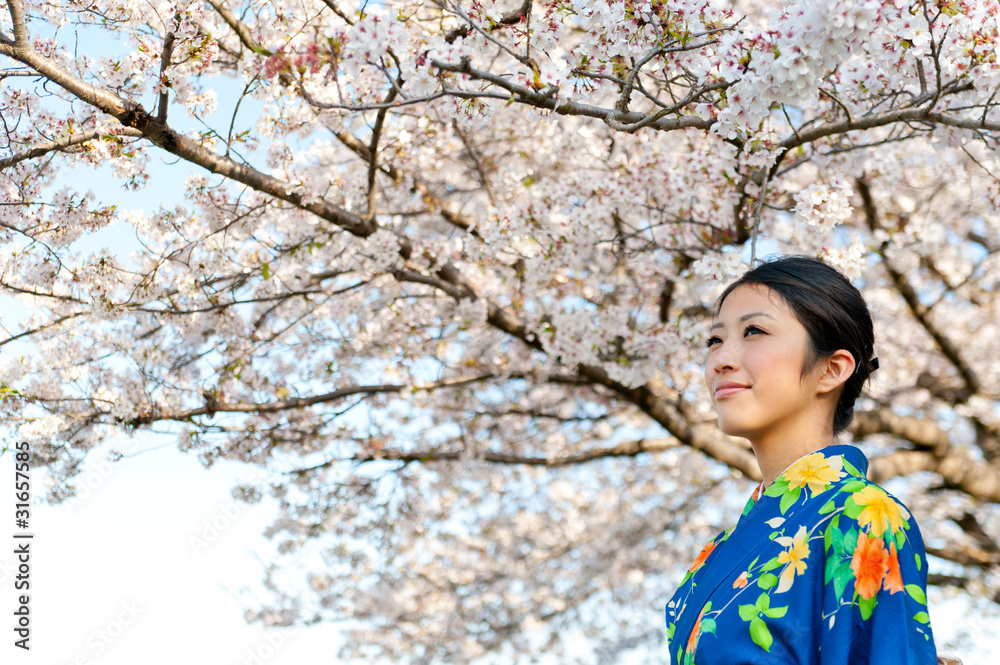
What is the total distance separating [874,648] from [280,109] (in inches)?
138

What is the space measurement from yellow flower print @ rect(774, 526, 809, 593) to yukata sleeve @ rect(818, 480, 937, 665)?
4 cm

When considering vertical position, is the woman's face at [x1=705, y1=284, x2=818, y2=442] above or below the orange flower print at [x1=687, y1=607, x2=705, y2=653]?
above

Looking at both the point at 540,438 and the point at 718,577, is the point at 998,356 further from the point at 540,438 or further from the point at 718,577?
the point at 718,577

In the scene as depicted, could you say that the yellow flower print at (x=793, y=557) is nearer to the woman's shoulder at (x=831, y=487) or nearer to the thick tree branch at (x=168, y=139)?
the woman's shoulder at (x=831, y=487)

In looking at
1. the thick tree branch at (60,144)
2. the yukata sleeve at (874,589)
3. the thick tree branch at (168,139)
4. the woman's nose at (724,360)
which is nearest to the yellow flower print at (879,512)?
the yukata sleeve at (874,589)

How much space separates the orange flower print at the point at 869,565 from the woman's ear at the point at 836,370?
1.35 ft

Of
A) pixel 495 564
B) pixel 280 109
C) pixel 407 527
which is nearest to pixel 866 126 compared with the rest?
pixel 280 109

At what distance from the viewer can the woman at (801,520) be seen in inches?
50.1

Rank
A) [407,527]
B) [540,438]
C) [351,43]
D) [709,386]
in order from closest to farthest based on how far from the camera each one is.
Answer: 1. [709,386]
2. [351,43]
3. [407,527]
4. [540,438]

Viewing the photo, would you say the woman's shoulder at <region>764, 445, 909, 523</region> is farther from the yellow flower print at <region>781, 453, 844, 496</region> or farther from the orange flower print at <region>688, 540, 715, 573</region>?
the orange flower print at <region>688, 540, 715, 573</region>

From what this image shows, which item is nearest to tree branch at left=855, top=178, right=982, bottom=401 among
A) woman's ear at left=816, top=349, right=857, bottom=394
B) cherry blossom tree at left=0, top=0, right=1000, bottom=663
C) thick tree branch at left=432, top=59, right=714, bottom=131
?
cherry blossom tree at left=0, top=0, right=1000, bottom=663

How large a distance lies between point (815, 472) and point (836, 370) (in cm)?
26

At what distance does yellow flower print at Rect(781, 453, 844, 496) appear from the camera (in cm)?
148

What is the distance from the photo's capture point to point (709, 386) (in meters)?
1.73
